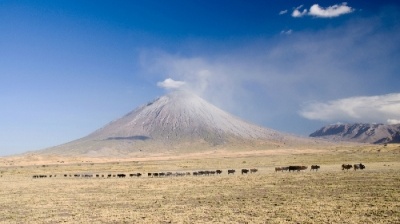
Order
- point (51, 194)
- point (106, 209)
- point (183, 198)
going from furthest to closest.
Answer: point (51, 194) < point (183, 198) < point (106, 209)

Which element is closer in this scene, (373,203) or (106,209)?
(373,203)

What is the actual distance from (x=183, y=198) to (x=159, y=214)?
6314 millimetres

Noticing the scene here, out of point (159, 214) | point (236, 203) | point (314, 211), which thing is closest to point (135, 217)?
point (159, 214)

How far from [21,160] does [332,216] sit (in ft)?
365

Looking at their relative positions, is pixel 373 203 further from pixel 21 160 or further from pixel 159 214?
pixel 21 160

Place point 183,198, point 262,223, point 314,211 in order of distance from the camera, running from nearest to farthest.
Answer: point 262,223 → point 314,211 → point 183,198

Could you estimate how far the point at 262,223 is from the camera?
17359 mm

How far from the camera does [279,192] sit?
28.2m

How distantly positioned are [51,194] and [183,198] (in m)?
12.5

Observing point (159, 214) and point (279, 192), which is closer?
point (159, 214)

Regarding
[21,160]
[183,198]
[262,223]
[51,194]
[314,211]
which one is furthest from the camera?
[21,160]

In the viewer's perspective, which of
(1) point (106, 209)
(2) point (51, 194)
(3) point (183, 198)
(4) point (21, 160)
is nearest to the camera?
(1) point (106, 209)

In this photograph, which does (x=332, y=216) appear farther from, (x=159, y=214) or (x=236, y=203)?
(x=159, y=214)

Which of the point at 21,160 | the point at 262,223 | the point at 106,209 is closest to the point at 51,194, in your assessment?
the point at 106,209
